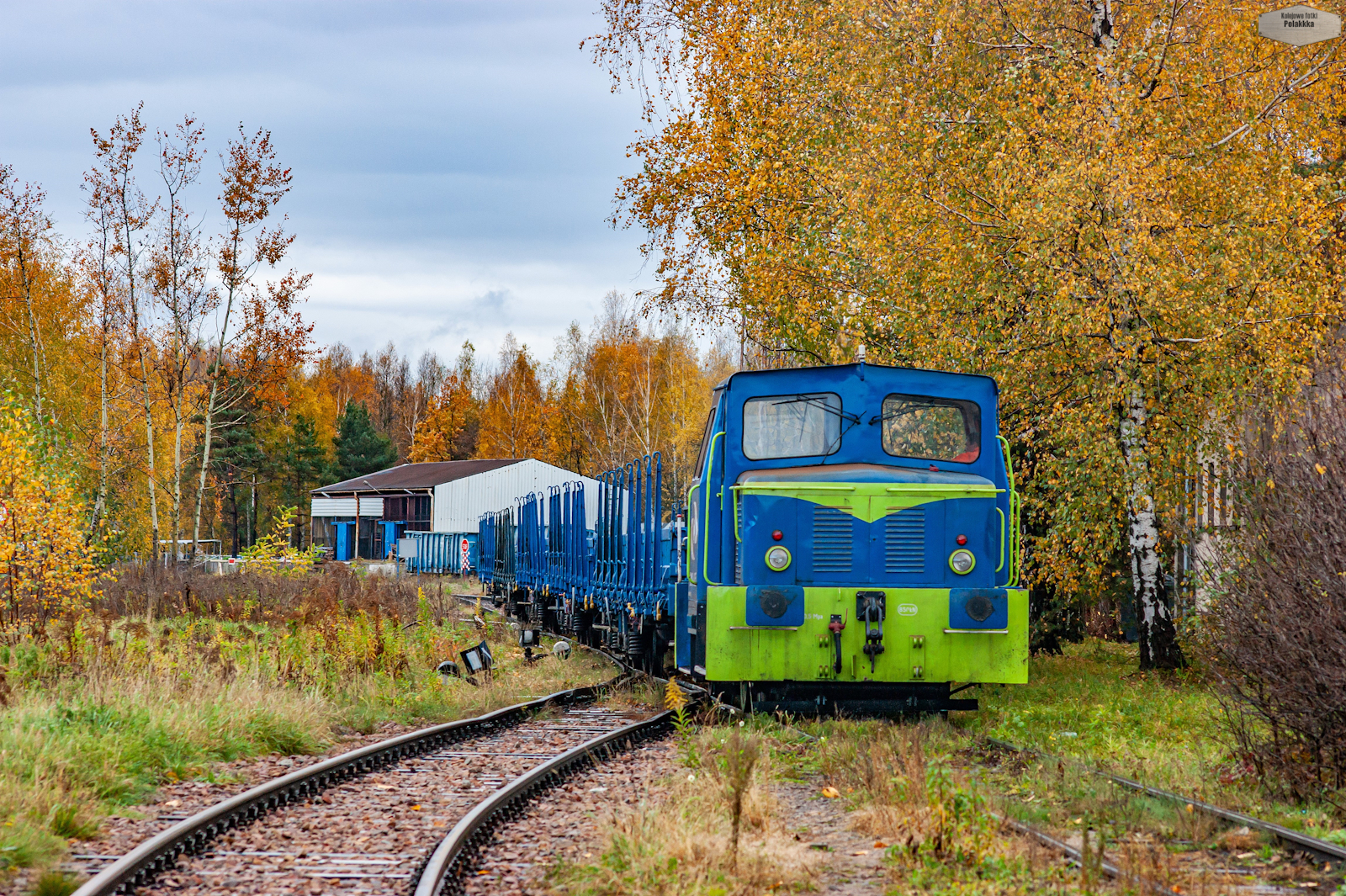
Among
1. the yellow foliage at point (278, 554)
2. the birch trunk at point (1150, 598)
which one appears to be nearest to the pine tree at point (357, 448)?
the yellow foliage at point (278, 554)

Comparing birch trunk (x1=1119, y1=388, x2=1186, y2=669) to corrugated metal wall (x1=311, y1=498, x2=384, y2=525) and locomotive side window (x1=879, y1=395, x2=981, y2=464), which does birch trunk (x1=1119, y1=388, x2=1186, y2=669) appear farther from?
corrugated metal wall (x1=311, y1=498, x2=384, y2=525)

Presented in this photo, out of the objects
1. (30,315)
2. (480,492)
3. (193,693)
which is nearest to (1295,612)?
(193,693)

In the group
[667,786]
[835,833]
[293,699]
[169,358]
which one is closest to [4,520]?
[293,699]

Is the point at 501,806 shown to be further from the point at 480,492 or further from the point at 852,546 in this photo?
the point at 480,492

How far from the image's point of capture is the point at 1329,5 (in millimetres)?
15234

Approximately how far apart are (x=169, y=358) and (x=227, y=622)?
15.6 meters

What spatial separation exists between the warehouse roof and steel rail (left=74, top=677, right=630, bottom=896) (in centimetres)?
4585

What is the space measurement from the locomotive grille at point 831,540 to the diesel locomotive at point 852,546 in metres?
0.01

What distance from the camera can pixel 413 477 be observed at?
60.2 m

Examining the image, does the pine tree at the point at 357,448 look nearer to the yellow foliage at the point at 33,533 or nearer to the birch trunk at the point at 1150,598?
the yellow foliage at the point at 33,533

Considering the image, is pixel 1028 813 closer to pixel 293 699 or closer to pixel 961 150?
pixel 293 699

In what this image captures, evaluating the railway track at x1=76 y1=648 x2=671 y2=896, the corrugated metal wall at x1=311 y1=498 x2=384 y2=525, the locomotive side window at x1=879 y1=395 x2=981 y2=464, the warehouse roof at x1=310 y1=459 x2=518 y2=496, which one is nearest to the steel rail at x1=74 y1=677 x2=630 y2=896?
the railway track at x1=76 y1=648 x2=671 y2=896

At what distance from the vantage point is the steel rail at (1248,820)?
18.2ft

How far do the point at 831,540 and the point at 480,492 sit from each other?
48941 millimetres
